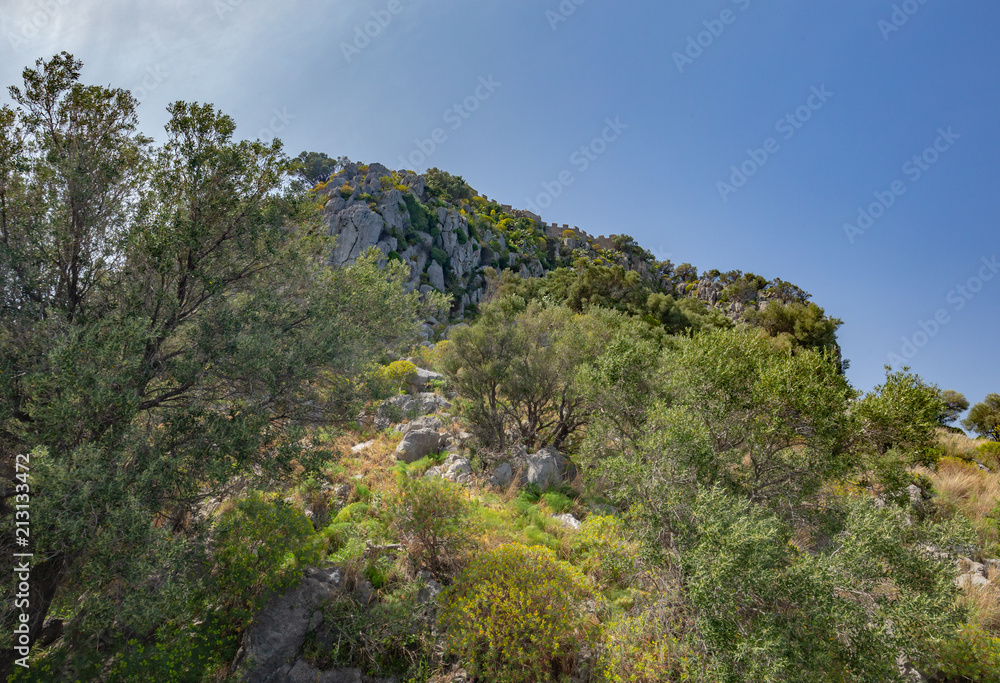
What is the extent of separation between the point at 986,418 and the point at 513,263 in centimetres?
5105

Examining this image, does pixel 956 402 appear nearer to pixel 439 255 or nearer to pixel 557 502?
pixel 557 502

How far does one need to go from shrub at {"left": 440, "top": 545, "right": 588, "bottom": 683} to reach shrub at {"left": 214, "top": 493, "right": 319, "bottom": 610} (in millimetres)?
2763

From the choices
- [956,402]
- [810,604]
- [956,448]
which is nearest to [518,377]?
[810,604]

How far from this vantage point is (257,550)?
6520mm

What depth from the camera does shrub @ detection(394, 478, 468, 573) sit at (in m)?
7.54

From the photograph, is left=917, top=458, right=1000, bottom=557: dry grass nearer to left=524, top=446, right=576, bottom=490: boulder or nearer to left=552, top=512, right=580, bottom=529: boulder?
left=552, top=512, right=580, bottom=529: boulder

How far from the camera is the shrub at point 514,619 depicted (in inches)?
Result: 224

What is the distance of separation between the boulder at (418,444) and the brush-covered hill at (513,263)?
27.6 ft

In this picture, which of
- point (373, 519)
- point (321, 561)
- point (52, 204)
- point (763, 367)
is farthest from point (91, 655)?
point (763, 367)

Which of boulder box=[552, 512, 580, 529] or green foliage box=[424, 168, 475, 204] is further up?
green foliage box=[424, 168, 475, 204]

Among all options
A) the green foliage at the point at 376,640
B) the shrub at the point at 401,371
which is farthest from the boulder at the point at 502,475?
the shrub at the point at 401,371

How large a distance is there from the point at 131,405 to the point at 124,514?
1.42 metres

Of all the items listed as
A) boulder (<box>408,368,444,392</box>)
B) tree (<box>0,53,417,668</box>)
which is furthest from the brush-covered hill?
tree (<box>0,53,417,668</box>)

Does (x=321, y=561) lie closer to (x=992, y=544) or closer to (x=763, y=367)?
(x=763, y=367)
